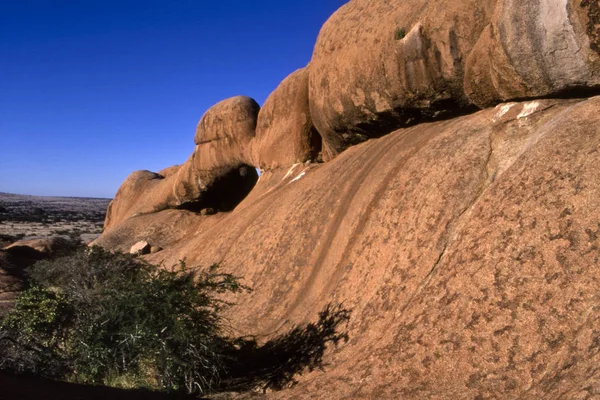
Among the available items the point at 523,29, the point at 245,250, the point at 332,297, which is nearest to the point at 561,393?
the point at 332,297

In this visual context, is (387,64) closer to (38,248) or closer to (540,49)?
(540,49)

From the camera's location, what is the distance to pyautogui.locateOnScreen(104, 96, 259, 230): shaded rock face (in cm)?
1708

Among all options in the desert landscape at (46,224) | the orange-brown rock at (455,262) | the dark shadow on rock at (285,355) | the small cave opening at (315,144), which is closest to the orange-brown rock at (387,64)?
the orange-brown rock at (455,262)

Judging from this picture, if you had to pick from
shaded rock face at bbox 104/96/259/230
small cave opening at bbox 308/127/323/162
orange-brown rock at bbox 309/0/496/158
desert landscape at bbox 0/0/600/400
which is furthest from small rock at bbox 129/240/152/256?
orange-brown rock at bbox 309/0/496/158

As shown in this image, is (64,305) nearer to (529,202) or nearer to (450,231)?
(450,231)

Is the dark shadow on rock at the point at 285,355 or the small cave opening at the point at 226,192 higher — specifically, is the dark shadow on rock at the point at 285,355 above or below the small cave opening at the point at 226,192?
below

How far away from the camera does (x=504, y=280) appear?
4832 millimetres

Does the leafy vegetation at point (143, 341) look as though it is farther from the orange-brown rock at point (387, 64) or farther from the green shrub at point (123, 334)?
the orange-brown rock at point (387, 64)

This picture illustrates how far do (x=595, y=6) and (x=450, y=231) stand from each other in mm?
2811

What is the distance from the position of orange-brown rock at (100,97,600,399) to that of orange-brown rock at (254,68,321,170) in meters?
3.34

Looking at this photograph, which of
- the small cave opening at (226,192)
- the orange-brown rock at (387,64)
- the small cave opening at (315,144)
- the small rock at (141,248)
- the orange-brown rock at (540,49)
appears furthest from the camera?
the small cave opening at (226,192)

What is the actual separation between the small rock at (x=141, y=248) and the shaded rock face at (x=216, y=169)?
8.40 feet

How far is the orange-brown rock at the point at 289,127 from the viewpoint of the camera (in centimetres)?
1302

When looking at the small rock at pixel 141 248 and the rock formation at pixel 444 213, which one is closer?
the rock formation at pixel 444 213
